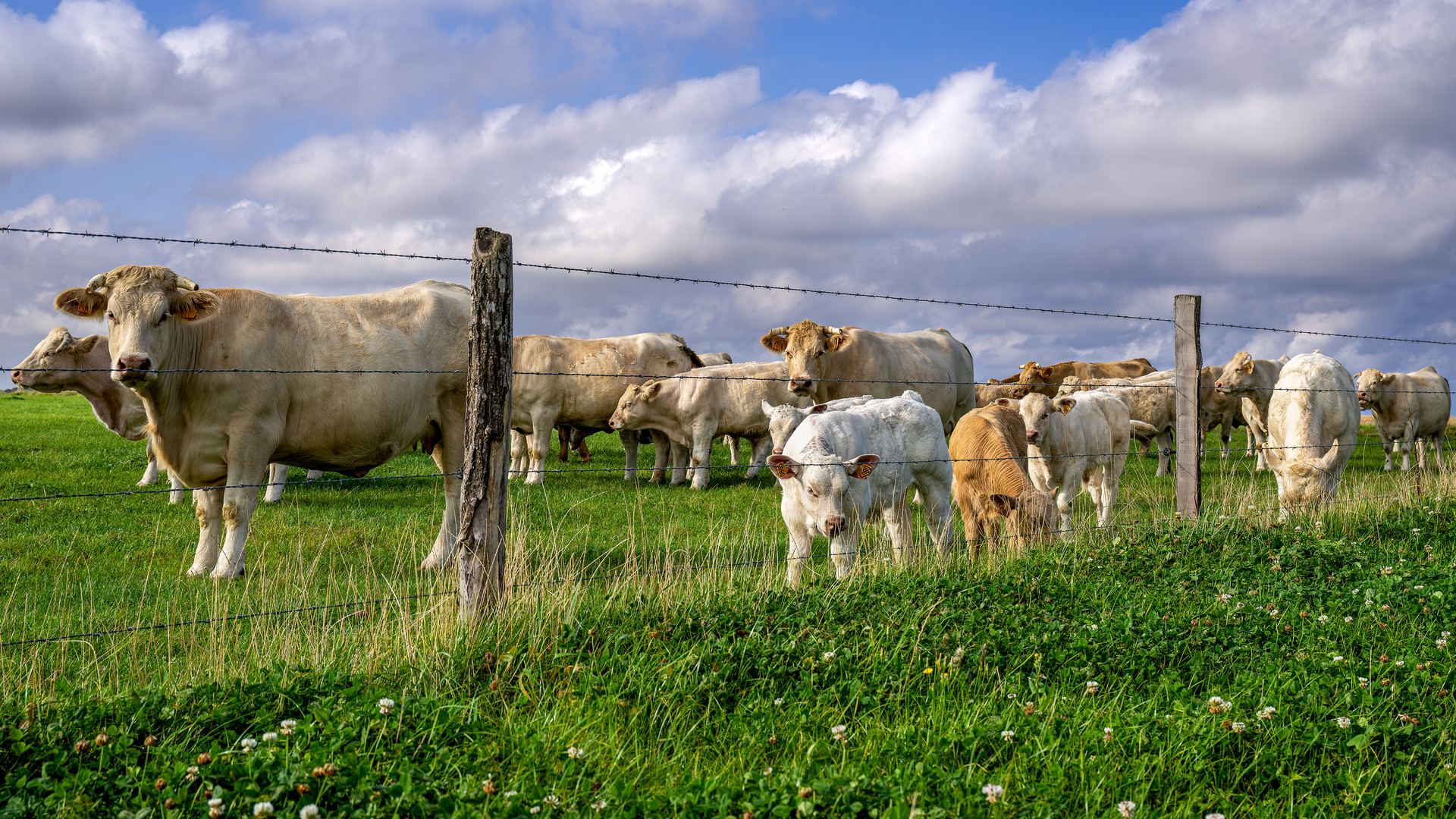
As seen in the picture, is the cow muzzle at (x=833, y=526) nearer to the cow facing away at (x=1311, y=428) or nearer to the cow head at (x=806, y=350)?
the cow facing away at (x=1311, y=428)

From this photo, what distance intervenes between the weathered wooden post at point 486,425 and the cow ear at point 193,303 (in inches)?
176

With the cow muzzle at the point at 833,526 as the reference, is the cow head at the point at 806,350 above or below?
above

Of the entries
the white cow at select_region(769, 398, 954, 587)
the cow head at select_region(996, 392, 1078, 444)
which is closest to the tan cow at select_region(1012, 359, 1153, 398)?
the cow head at select_region(996, 392, 1078, 444)

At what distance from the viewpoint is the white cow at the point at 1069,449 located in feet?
37.8

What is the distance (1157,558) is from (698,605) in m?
3.78

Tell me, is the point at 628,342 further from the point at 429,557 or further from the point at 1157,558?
the point at 1157,558

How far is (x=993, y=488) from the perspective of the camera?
9.23 m

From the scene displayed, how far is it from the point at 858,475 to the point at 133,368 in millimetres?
5910

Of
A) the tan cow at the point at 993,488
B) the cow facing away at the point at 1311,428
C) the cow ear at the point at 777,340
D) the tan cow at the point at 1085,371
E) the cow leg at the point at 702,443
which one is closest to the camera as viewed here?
the tan cow at the point at 993,488

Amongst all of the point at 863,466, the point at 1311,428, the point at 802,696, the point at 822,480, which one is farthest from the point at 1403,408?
the point at 802,696

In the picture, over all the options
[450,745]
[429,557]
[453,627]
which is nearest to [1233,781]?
[450,745]

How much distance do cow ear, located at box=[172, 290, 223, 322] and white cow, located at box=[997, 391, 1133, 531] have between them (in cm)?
824

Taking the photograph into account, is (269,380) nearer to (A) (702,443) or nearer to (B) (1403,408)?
(A) (702,443)

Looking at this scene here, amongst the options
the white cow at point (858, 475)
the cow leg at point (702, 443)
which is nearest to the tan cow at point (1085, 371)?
the cow leg at point (702, 443)
